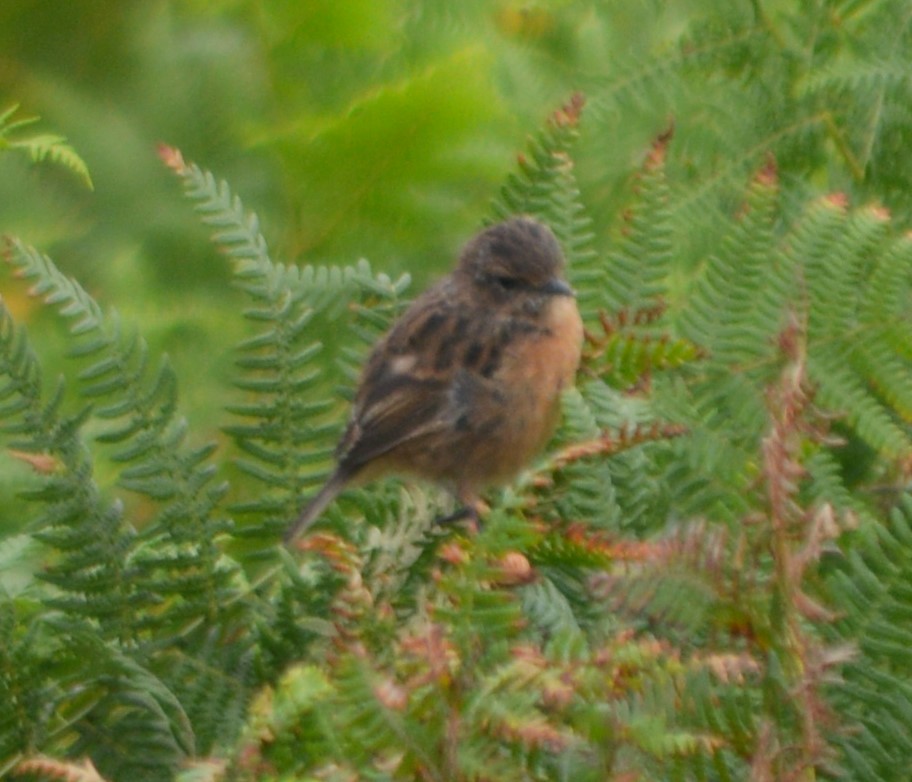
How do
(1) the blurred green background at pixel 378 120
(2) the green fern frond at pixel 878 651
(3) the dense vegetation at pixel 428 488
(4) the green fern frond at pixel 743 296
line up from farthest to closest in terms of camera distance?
1. (1) the blurred green background at pixel 378 120
2. (4) the green fern frond at pixel 743 296
3. (2) the green fern frond at pixel 878 651
4. (3) the dense vegetation at pixel 428 488

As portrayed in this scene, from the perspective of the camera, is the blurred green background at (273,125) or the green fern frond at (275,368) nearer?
the green fern frond at (275,368)

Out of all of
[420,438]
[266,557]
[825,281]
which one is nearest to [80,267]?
[420,438]

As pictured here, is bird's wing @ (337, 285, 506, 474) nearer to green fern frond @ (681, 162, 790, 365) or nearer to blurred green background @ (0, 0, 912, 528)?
blurred green background @ (0, 0, 912, 528)

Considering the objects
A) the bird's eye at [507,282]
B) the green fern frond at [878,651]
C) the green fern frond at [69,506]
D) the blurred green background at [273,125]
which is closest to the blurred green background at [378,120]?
the blurred green background at [273,125]

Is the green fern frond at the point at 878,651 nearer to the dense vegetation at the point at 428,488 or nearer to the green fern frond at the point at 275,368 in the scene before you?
the dense vegetation at the point at 428,488

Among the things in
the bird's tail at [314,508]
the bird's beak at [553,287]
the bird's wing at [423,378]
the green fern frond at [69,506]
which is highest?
the green fern frond at [69,506]

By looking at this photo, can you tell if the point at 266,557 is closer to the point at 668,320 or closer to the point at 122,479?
the point at 122,479
